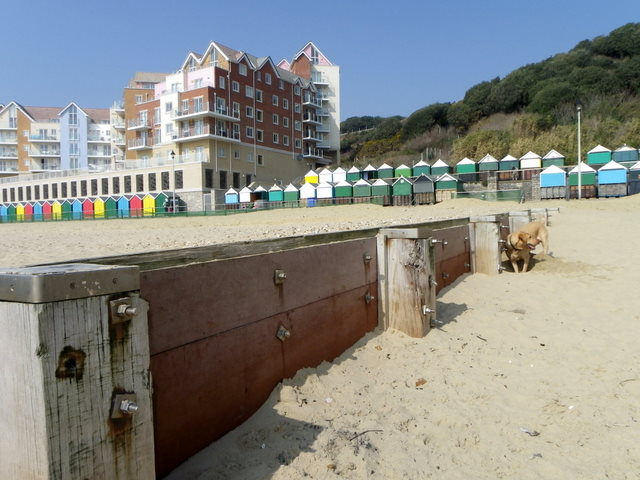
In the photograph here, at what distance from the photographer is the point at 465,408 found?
4.22m

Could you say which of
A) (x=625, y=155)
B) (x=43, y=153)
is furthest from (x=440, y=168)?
(x=43, y=153)

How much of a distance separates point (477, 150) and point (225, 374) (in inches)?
2396

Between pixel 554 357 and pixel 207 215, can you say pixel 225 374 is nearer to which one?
pixel 554 357

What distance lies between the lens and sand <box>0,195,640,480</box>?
10.8 feet

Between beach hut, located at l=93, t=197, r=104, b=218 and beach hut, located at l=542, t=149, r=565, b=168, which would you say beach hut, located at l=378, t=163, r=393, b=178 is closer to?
beach hut, located at l=542, t=149, r=565, b=168

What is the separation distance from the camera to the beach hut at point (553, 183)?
3397 cm

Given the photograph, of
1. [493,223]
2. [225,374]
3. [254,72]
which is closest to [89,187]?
[254,72]

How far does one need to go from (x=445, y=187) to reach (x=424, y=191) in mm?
1661

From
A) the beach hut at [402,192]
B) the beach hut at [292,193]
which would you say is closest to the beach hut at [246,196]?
the beach hut at [292,193]

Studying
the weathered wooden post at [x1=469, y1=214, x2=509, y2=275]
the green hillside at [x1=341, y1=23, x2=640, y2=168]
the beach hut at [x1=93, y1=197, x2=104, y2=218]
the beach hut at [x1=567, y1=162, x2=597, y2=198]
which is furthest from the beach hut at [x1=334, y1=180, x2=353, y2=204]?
the beach hut at [x1=93, y1=197, x2=104, y2=218]

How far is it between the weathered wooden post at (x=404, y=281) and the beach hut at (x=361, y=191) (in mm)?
33896

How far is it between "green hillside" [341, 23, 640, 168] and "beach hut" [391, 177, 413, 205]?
21786 mm

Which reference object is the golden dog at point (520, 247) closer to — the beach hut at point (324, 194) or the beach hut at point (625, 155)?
the beach hut at point (324, 194)

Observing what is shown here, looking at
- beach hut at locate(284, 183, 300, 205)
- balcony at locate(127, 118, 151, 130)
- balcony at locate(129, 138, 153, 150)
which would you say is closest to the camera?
beach hut at locate(284, 183, 300, 205)
